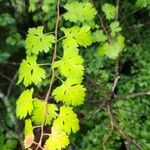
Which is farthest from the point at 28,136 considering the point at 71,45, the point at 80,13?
the point at 80,13

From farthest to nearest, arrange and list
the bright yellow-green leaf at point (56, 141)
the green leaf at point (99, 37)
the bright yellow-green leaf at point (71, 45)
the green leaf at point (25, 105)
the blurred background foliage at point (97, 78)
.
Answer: the blurred background foliage at point (97, 78) < the green leaf at point (99, 37) < the bright yellow-green leaf at point (71, 45) < the green leaf at point (25, 105) < the bright yellow-green leaf at point (56, 141)

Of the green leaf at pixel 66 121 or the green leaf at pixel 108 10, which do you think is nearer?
the green leaf at pixel 66 121

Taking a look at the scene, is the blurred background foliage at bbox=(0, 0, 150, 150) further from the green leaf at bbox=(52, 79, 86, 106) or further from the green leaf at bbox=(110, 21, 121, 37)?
the green leaf at bbox=(52, 79, 86, 106)

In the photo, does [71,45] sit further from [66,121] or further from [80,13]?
[66,121]

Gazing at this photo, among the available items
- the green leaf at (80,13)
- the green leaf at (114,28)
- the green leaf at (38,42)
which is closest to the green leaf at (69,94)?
the green leaf at (38,42)

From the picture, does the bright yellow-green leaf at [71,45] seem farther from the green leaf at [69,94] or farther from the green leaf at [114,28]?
the green leaf at [114,28]
